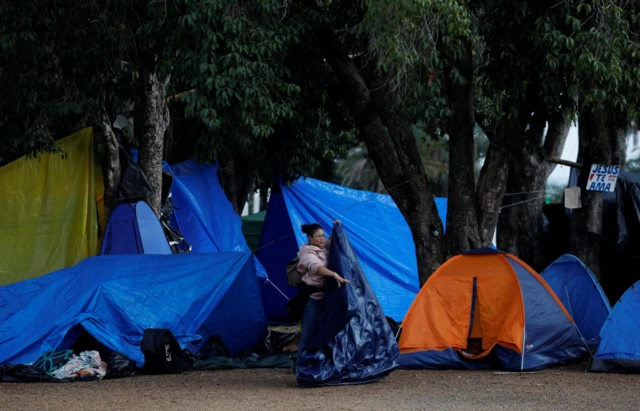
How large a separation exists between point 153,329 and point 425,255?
3204 millimetres

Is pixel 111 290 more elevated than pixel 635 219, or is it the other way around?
pixel 635 219

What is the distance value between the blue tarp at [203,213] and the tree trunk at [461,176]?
446 cm

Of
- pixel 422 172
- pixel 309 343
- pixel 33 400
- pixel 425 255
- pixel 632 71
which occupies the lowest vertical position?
pixel 33 400

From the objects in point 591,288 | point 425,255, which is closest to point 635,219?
point 591,288

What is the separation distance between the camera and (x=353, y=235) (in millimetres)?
13977

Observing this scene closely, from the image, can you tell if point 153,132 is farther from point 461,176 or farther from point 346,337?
point 346,337

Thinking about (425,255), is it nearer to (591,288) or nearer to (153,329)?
(591,288)

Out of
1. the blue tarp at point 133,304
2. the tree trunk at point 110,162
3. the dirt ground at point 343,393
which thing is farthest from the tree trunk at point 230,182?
the dirt ground at point 343,393

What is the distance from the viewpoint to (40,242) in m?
12.6

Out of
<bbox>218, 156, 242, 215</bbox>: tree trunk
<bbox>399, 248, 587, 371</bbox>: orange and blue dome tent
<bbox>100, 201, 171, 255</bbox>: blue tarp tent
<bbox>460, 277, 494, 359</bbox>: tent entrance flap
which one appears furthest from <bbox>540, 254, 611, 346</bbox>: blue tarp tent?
<bbox>218, 156, 242, 215</bbox>: tree trunk

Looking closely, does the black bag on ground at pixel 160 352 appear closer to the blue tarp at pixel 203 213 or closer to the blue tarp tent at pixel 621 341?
the blue tarp tent at pixel 621 341

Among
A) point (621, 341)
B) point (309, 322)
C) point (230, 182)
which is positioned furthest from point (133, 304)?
point (230, 182)

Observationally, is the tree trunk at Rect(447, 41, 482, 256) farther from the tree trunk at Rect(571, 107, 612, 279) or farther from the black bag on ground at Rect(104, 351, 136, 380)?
the black bag on ground at Rect(104, 351, 136, 380)

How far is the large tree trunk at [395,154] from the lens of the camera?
33.0 ft
